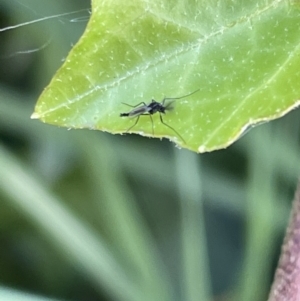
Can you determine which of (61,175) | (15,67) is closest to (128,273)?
(61,175)

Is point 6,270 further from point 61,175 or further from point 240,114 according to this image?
point 240,114

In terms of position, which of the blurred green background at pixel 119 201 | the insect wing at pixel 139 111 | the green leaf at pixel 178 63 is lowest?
the blurred green background at pixel 119 201

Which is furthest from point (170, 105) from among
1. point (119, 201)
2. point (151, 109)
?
point (119, 201)

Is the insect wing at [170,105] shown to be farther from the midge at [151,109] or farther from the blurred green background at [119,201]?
the blurred green background at [119,201]

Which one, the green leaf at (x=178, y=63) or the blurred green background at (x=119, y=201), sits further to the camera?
the blurred green background at (x=119, y=201)

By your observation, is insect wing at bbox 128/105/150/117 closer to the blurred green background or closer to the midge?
the midge

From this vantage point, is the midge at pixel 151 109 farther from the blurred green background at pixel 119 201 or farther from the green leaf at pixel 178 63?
the blurred green background at pixel 119 201

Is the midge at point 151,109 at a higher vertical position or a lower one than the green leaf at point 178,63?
lower

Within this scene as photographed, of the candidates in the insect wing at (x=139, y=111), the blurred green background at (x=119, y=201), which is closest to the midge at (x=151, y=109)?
the insect wing at (x=139, y=111)
